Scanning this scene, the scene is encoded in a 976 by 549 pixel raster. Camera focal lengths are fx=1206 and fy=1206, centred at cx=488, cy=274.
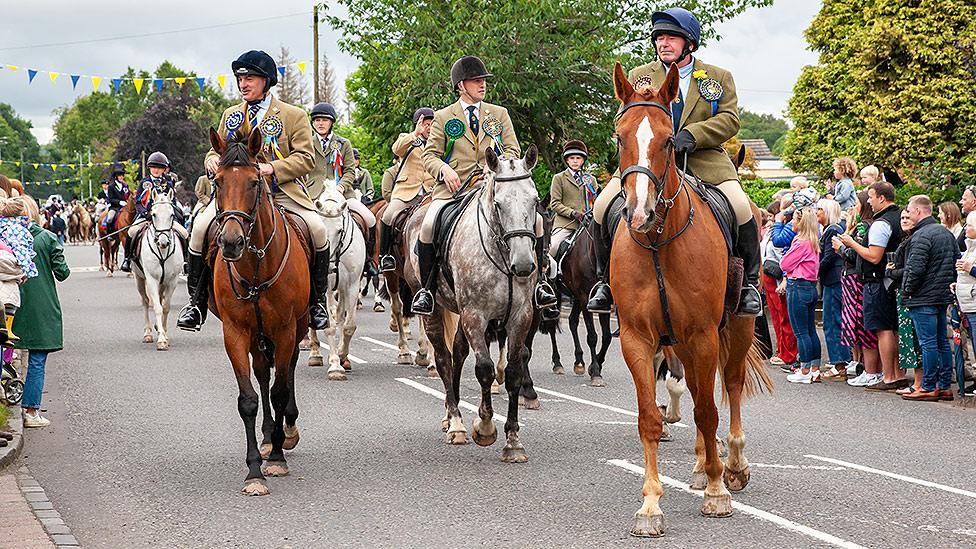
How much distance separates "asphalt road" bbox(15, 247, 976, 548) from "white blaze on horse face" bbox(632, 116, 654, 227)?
1925 mm

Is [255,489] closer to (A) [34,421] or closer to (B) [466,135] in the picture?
(A) [34,421]

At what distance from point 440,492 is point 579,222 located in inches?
307

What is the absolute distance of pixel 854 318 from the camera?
14.7 metres

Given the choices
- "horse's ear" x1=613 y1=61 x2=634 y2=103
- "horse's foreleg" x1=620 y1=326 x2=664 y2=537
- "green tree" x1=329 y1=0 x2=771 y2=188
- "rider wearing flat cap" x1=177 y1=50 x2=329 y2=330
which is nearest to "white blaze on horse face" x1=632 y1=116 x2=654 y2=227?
"horse's ear" x1=613 y1=61 x2=634 y2=103

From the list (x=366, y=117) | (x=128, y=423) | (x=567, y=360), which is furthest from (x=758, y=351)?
(x=366, y=117)

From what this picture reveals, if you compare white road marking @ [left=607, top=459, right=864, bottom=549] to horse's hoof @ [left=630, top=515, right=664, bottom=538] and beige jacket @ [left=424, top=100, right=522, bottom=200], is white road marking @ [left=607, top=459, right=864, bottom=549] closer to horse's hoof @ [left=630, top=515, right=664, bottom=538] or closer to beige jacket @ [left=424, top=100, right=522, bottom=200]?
horse's hoof @ [left=630, top=515, right=664, bottom=538]

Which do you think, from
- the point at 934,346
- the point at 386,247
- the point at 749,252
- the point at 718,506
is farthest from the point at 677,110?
the point at 386,247

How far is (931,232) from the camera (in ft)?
Answer: 43.8

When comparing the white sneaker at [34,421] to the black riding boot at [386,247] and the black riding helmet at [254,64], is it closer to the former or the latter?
the black riding helmet at [254,64]

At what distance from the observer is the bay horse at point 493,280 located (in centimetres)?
972

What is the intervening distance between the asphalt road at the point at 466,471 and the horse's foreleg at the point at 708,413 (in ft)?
0.38

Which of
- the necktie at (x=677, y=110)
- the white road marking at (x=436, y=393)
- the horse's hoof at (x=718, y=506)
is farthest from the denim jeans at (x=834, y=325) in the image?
the horse's hoof at (x=718, y=506)

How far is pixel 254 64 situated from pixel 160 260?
9.55 metres

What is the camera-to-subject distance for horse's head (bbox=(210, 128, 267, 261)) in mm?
8336
